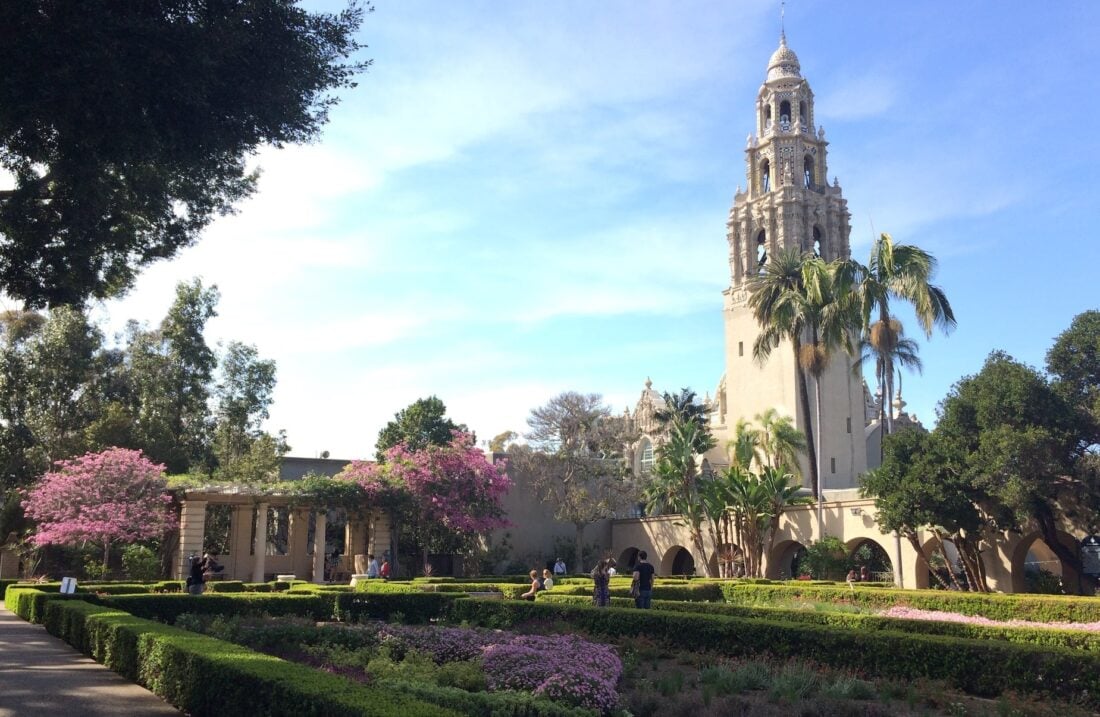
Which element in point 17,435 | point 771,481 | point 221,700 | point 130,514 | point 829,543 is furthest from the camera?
point 17,435

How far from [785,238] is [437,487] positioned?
28024mm

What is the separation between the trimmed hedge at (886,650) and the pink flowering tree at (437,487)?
774 inches

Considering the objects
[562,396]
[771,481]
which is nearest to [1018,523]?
[771,481]

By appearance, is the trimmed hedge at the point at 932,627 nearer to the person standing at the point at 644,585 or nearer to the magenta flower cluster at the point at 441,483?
the person standing at the point at 644,585

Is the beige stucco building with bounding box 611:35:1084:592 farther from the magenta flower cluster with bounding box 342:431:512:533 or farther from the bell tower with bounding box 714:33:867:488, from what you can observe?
the magenta flower cluster with bounding box 342:431:512:533

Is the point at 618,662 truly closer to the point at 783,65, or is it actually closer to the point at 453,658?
the point at 453,658

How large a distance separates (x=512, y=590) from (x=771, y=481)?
51.9ft

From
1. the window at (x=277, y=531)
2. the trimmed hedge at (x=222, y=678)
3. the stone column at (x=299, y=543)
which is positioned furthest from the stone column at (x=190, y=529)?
the trimmed hedge at (x=222, y=678)

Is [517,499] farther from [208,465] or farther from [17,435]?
[17,435]

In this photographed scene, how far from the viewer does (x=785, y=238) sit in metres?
52.3

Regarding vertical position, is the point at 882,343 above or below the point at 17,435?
above

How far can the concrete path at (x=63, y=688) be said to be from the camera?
30.1ft

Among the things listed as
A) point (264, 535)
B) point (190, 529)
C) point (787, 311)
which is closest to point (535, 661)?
point (190, 529)

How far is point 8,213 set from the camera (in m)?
13.4
